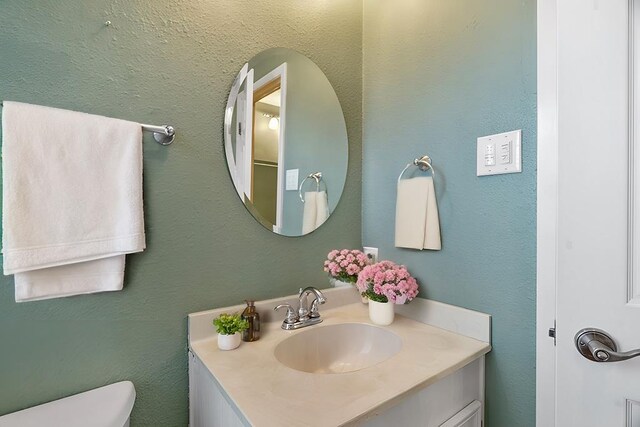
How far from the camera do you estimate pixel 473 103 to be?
3.31 ft

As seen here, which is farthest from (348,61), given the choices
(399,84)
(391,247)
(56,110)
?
(56,110)

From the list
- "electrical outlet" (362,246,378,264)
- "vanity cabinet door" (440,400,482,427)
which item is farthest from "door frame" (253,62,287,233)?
"vanity cabinet door" (440,400,482,427)

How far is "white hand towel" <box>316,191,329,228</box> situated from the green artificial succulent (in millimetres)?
499

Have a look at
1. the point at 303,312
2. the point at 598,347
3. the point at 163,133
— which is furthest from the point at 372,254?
the point at 163,133

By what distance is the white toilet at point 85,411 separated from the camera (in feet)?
2.26

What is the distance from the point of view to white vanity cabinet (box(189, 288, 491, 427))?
2.05ft

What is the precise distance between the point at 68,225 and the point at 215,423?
0.63 m

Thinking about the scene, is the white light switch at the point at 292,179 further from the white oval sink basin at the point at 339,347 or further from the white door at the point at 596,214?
the white door at the point at 596,214

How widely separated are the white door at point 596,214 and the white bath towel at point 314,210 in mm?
797

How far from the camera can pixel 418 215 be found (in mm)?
1129

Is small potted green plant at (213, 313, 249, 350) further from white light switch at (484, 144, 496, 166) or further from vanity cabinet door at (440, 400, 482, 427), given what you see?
white light switch at (484, 144, 496, 166)

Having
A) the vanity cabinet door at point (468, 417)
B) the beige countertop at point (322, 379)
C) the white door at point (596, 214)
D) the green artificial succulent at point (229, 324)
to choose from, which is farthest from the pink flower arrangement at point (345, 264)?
the white door at point (596, 214)

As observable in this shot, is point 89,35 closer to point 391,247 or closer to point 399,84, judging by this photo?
point 399,84

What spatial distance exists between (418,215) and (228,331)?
2.53 feet
